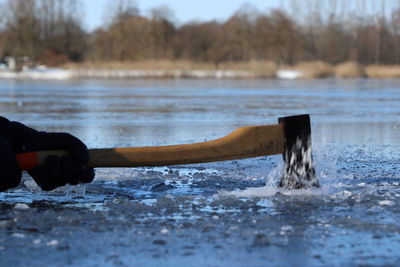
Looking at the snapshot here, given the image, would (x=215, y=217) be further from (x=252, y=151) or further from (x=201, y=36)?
(x=201, y=36)

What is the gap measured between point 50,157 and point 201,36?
74.3 metres

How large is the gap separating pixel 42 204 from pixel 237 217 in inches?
54.8

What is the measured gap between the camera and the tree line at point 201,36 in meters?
70.9

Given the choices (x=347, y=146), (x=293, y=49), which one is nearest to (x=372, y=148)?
(x=347, y=146)

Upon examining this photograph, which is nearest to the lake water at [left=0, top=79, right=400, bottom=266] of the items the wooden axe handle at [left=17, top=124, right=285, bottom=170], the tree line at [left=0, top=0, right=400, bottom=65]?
the wooden axe handle at [left=17, top=124, right=285, bottom=170]

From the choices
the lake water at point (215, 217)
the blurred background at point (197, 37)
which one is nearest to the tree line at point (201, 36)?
the blurred background at point (197, 37)

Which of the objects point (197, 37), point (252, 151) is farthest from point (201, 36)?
point (252, 151)

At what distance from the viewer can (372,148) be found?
788 cm

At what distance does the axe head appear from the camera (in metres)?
4.98

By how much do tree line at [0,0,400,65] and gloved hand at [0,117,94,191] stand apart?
61.7 metres

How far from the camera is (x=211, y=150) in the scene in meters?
5.03

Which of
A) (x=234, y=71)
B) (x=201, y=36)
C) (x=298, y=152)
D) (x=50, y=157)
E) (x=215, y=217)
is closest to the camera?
(x=215, y=217)

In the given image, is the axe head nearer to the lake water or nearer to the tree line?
the lake water

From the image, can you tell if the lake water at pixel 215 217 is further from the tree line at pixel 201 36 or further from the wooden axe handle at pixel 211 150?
the tree line at pixel 201 36
